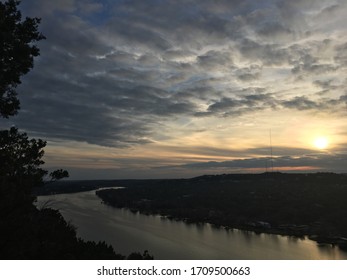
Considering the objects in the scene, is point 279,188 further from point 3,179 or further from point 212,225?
point 3,179

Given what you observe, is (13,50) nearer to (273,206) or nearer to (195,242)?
(195,242)

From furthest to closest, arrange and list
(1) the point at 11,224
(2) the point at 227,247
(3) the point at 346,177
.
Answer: (3) the point at 346,177 < (2) the point at 227,247 < (1) the point at 11,224

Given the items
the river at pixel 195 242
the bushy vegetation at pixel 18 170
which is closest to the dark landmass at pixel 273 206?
the river at pixel 195 242

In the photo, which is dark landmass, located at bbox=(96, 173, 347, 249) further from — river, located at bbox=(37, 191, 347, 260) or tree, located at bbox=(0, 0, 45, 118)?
tree, located at bbox=(0, 0, 45, 118)

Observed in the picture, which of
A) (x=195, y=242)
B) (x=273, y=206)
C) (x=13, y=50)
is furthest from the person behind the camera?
(x=273, y=206)

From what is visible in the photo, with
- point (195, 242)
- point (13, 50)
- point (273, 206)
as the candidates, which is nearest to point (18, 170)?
point (13, 50)

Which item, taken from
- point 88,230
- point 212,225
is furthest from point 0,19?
point 212,225

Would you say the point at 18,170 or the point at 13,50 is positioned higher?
the point at 13,50

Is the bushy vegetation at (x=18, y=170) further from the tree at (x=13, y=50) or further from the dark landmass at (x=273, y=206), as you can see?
the dark landmass at (x=273, y=206)
